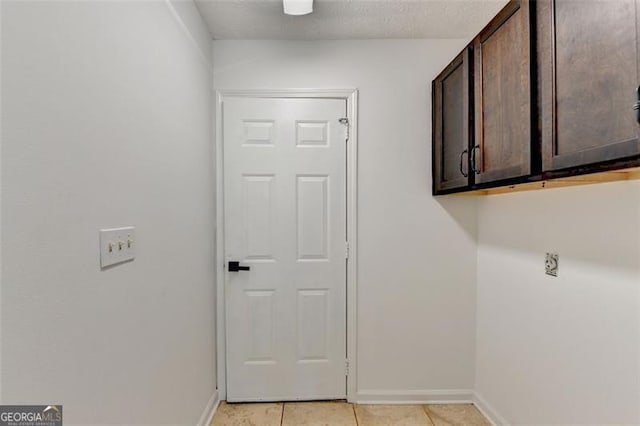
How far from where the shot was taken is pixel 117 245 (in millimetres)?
1158

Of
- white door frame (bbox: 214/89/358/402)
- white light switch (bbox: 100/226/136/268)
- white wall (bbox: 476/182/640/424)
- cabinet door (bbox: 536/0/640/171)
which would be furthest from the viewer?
white door frame (bbox: 214/89/358/402)

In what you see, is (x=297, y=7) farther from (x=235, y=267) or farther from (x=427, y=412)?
(x=427, y=412)

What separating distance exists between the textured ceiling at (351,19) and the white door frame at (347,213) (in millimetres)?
360

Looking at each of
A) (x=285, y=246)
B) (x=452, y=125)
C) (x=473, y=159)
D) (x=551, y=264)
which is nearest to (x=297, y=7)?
(x=452, y=125)

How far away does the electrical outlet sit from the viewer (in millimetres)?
1653

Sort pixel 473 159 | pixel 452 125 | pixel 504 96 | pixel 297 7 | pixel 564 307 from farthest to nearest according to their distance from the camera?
pixel 452 125
pixel 297 7
pixel 473 159
pixel 564 307
pixel 504 96

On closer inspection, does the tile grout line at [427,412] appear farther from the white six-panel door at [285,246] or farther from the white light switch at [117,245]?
the white light switch at [117,245]

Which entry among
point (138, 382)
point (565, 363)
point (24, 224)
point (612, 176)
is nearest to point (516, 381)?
point (565, 363)

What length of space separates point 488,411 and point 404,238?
120 centimetres

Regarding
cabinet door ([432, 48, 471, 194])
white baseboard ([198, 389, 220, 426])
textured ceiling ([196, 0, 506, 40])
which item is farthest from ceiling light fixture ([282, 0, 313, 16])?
white baseboard ([198, 389, 220, 426])

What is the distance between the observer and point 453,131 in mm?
2072

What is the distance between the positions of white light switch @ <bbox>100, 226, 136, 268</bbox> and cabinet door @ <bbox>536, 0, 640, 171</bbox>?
1461 millimetres

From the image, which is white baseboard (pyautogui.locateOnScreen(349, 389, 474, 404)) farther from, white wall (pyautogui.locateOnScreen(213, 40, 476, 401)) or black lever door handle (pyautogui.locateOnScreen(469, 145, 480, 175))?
black lever door handle (pyautogui.locateOnScreen(469, 145, 480, 175))

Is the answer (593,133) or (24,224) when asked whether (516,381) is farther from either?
(24,224)
